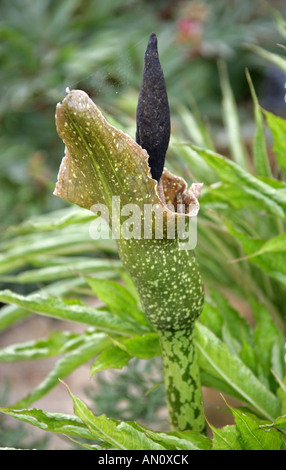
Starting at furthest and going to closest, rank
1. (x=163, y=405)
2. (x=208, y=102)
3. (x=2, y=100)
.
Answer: (x=208, y=102) < (x=2, y=100) < (x=163, y=405)

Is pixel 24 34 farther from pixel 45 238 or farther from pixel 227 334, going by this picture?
pixel 227 334

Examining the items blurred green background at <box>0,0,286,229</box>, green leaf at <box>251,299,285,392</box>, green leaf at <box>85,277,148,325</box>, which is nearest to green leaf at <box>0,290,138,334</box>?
green leaf at <box>85,277,148,325</box>

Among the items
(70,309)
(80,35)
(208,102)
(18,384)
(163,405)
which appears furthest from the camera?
(208,102)

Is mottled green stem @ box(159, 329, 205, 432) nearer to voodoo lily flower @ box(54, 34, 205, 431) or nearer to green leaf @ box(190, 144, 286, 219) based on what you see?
voodoo lily flower @ box(54, 34, 205, 431)

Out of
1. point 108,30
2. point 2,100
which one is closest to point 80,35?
point 108,30

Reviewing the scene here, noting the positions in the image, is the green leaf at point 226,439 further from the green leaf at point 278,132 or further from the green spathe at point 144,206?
the green leaf at point 278,132

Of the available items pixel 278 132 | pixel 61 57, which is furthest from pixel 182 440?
pixel 61 57

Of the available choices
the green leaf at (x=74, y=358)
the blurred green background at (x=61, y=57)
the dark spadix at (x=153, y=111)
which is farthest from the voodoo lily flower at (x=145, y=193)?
the blurred green background at (x=61, y=57)
